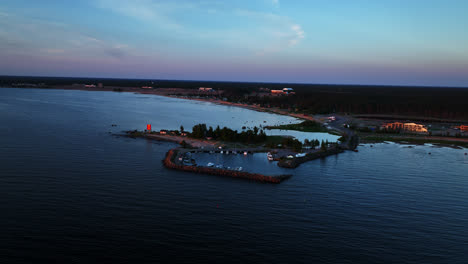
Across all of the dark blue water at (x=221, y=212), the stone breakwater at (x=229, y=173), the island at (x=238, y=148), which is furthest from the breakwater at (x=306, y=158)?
the stone breakwater at (x=229, y=173)

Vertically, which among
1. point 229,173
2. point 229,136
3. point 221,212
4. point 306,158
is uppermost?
point 229,136

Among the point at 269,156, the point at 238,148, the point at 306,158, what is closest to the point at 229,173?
the point at 269,156

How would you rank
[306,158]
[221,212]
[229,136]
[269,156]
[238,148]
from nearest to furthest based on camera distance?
1. [221,212]
2. [269,156]
3. [306,158]
4. [238,148]
5. [229,136]

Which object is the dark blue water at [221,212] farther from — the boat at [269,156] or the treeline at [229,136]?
the treeline at [229,136]

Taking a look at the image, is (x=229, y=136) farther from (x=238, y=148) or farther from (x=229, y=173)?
(x=229, y=173)

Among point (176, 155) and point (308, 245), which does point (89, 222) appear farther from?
point (176, 155)

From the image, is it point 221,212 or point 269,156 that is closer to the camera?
A: point 221,212

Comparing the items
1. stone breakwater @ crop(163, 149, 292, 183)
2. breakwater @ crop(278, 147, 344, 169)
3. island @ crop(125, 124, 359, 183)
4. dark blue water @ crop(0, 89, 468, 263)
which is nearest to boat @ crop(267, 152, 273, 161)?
island @ crop(125, 124, 359, 183)
